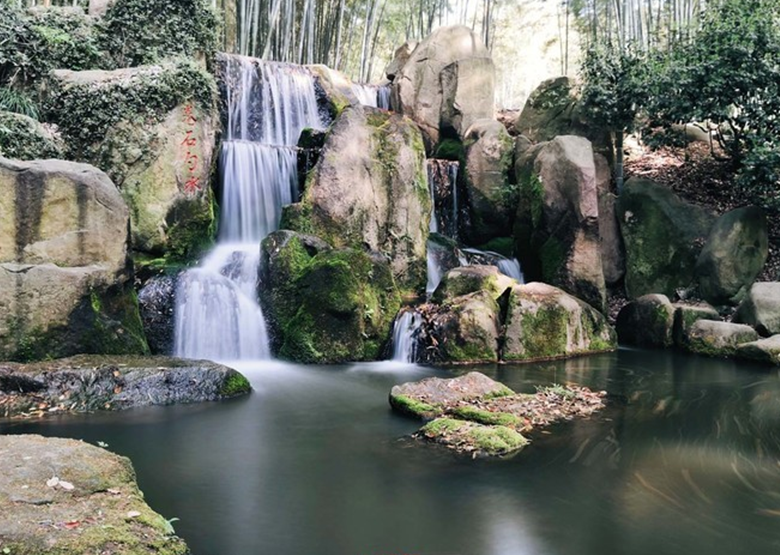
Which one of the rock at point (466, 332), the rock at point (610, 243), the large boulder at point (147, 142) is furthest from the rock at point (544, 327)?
the large boulder at point (147, 142)

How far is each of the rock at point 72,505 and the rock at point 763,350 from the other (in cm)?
951

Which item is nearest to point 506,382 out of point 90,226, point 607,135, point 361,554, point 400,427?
point 400,427

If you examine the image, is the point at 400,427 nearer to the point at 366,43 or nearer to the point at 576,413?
the point at 576,413

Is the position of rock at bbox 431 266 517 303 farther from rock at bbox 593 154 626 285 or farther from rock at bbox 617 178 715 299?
rock at bbox 617 178 715 299

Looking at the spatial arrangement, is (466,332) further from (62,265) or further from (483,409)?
(62,265)

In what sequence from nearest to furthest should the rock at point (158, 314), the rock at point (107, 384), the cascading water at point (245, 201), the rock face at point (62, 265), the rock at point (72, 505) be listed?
the rock at point (72, 505)
the rock at point (107, 384)
the rock face at point (62, 265)
the rock at point (158, 314)
the cascading water at point (245, 201)

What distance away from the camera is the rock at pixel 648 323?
11484 mm

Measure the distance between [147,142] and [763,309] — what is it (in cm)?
1078

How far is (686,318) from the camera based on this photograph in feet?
36.8

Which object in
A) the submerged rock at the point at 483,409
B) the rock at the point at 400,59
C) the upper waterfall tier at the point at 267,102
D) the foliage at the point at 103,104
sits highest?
the rock at the point at 400,59

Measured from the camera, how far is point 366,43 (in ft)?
72.1

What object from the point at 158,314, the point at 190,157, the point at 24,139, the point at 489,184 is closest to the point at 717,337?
the point at 489,184

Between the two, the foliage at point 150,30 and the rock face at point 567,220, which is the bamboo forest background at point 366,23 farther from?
the rock face at point 567,220

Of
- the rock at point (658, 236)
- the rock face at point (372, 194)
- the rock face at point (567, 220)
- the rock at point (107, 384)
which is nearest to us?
the rock at point (107, 384)
